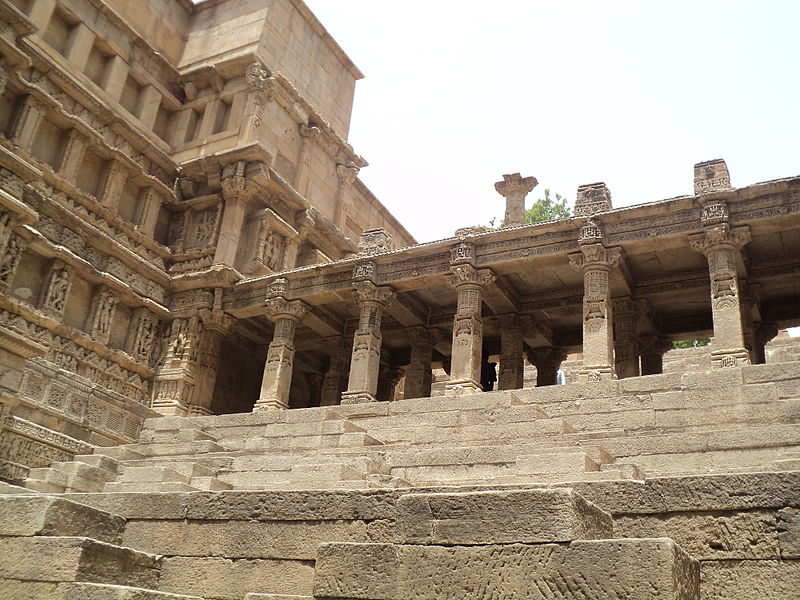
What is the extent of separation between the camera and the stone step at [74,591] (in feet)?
16.6

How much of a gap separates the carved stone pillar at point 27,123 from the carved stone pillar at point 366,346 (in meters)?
8.81

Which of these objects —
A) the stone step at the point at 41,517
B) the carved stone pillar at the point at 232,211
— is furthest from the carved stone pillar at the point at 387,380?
the stone step at the point at 41,517

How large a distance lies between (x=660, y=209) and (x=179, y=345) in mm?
12946

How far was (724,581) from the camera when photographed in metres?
4.77

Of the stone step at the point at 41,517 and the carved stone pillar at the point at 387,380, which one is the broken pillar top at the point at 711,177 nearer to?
the carved stone pillar at the point at 387,380

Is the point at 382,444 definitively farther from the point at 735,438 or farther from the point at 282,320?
the point at 282,320

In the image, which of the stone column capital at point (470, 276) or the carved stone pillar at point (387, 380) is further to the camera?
the carved stone pillar at point (387, 380)

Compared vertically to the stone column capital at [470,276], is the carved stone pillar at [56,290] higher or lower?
lower

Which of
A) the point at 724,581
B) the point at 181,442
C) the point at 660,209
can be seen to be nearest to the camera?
the point at 724,581

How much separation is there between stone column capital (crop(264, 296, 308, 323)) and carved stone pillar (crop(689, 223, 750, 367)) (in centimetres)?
1007

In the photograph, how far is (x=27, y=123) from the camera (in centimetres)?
1850

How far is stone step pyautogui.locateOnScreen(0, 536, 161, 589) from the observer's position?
17.5ft

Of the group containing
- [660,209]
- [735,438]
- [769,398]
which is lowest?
[735,438]

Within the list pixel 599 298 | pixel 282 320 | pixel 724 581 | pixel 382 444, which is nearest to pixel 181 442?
pixel 382 444
